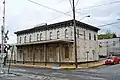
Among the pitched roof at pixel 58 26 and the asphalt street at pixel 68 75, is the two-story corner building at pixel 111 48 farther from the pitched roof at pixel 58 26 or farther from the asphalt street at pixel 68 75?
the asphalt street at pixel 68 75

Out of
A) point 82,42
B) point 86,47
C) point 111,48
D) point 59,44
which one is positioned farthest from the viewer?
point 111,48

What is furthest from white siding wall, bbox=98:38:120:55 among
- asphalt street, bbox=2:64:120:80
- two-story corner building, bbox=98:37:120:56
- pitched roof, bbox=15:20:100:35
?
asphalt street, bbox=2:64:120:80

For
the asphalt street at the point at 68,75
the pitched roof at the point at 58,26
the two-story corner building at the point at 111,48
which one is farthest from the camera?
the two-story corner building at the point at 111,48

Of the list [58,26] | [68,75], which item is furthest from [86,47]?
[68,75]

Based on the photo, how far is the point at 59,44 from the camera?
41.2 metres

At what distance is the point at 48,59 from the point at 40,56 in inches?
99.3

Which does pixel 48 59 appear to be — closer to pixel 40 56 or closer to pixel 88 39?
pixel 40 56

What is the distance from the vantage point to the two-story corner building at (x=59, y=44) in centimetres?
4088

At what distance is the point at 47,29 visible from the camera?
4603 centimetres

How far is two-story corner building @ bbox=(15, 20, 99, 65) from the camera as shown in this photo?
40.9m

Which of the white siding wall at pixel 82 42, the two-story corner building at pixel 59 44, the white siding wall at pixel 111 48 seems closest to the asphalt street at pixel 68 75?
the two-story corner building at pixel 59 44

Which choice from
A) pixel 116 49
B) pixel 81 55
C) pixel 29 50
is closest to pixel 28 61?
pixel 29 50

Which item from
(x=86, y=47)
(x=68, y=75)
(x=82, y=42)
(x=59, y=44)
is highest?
(x=82, y=42)

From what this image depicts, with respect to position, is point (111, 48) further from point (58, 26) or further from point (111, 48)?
point (58, 26)
